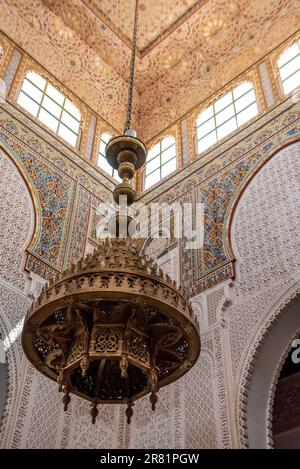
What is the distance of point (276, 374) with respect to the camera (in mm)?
4000

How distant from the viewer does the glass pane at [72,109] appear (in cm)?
660

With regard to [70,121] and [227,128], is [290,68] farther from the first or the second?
[70,121]

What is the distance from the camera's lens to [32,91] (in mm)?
6172

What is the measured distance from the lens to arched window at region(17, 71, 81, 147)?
238 inches

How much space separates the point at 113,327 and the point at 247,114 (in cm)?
380

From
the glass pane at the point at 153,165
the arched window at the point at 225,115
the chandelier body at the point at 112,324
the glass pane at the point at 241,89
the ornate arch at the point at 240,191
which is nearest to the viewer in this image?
the chandelier body at the point at 112,324

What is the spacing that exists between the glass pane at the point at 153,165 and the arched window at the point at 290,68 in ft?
5.95

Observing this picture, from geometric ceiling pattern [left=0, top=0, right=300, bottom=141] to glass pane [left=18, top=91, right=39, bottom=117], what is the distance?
0.75 metres

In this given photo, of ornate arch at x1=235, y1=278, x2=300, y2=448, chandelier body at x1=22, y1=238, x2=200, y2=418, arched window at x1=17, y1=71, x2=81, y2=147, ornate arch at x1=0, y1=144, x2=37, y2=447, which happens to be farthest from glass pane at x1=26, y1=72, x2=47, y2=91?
ornate arch at x1=235, y1=278, x2=300, y2=448

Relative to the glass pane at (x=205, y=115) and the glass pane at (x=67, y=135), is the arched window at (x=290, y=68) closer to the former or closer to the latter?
the glass pane at (x=205, y=115)

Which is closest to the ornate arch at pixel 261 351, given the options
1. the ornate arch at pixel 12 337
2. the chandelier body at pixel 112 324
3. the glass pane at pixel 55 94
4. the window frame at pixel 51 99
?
the chandelier body at pixel 112 324
